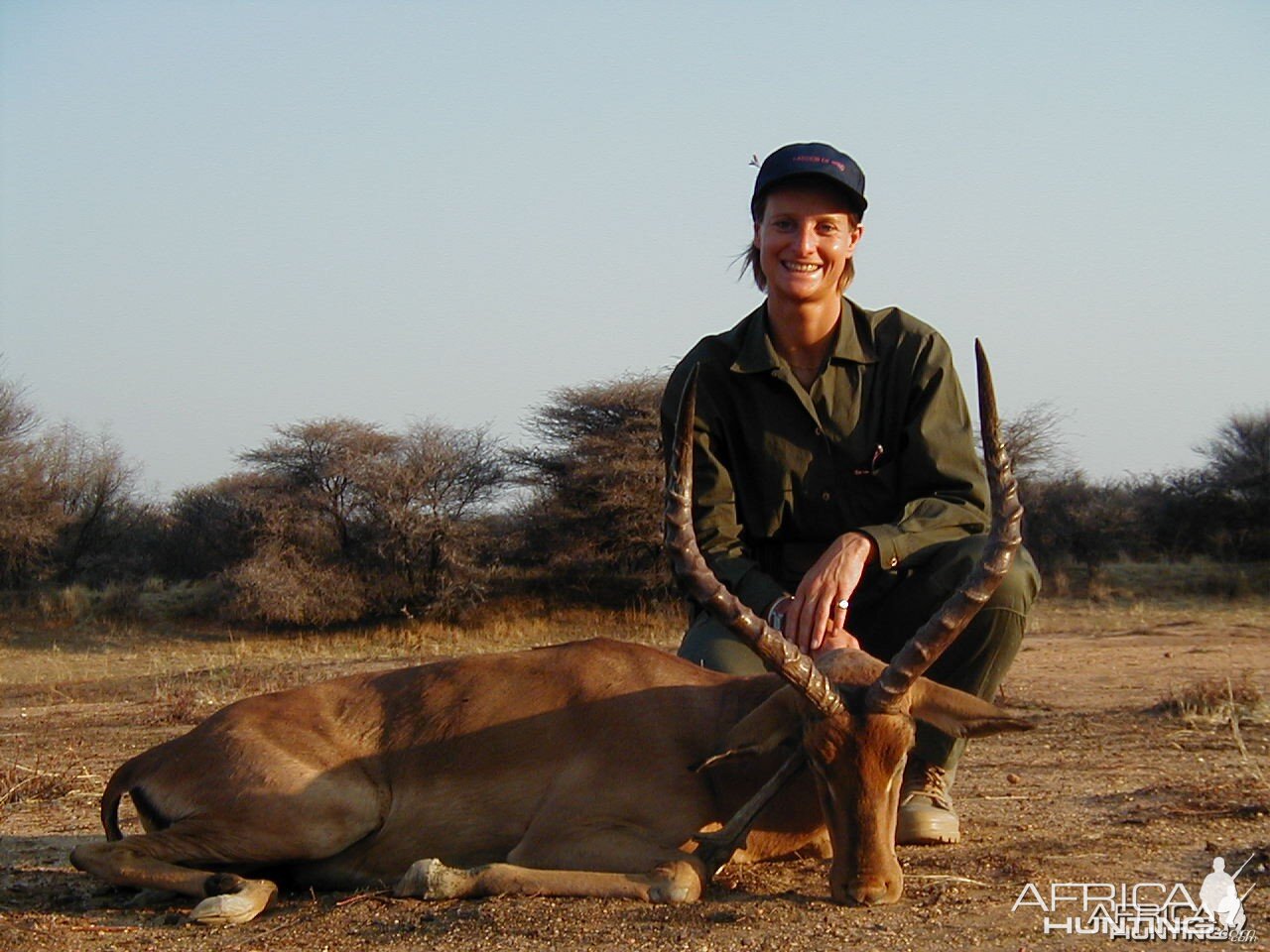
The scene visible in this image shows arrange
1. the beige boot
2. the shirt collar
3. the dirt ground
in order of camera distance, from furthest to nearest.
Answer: the shirt collar < the beige boot < the dirt ground

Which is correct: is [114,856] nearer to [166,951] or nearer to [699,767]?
[166,951]

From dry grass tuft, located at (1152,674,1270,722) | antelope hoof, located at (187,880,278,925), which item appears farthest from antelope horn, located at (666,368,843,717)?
dry grass tuft, located at (1152,674,1270,722)

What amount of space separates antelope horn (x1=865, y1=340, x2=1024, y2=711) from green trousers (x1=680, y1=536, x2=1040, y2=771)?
731 mm

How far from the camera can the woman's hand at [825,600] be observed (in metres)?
5.61

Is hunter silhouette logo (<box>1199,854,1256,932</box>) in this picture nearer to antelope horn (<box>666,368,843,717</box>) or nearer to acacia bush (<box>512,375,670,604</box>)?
antelope horn (<box>666,368,843,717</box>)

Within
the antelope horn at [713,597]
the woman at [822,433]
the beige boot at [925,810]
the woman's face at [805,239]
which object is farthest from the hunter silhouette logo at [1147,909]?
the woman's face at [805,239]

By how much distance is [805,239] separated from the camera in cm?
652

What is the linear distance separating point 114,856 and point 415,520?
65.2ft

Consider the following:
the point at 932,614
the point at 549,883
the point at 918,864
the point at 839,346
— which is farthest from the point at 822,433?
the point at 549,883

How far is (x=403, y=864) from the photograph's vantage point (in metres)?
5.45

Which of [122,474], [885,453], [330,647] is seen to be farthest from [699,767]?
[122,474]

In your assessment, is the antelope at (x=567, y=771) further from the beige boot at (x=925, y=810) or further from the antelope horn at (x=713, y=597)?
A: the beige boot at (x=925, y=810)

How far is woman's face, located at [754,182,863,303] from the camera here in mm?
6547

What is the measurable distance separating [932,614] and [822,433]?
42.6 inches
